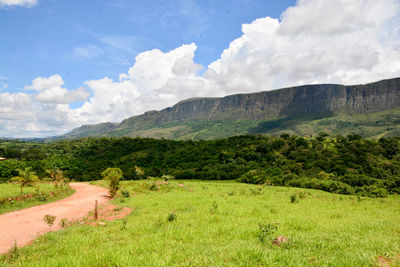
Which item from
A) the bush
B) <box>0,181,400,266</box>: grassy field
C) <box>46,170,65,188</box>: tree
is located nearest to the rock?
<box>0,181,400,266</box>: grassy field

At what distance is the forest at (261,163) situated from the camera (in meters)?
61.4

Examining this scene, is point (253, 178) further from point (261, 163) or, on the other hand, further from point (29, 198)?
point (29, 198)

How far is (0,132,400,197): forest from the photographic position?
61416 mm

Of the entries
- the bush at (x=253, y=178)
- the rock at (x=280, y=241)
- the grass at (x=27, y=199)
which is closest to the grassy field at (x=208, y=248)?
the rock at (x=280, y=241)

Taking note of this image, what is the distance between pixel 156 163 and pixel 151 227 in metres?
90.2

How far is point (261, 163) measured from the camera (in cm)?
8738

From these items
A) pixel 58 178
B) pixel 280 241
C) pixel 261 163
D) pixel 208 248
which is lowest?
pixel 261 163

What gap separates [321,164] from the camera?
257 ft

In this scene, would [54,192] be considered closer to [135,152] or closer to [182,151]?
[182,151]

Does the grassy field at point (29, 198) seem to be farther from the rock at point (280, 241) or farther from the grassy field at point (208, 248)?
the rock at point (280, 241)

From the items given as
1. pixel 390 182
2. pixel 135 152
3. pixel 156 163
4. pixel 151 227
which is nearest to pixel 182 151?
pixel 156 163

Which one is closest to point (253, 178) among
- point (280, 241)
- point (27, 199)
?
point (27, 199)

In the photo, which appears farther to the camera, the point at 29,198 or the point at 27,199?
the point at 29,198

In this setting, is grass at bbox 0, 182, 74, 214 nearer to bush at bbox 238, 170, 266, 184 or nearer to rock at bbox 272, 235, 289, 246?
rock at bbox 272, 235, 289, 246
